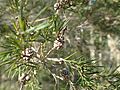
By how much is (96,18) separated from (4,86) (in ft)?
7.83

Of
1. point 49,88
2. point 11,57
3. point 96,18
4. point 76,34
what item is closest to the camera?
point 11,57

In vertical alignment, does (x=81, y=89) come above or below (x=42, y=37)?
below

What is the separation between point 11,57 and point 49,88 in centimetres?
319

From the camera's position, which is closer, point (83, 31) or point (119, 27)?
point (119, 27)

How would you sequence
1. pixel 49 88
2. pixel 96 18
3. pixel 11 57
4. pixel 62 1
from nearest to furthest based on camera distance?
pixel 11 57 → pixel 62 1 → pixel 96 18 → pixel 49 88

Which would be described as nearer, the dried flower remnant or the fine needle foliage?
the fine needle foliage

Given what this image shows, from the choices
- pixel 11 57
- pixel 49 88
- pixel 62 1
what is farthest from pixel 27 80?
pixel 49 88

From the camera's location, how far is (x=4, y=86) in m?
4.23

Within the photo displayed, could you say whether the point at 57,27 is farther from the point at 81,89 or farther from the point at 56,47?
the point at 81,89

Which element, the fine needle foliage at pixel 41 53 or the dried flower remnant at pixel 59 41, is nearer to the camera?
the fine needle foliage at pixel 41 53

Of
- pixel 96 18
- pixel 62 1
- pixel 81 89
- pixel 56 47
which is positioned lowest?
pixel 81 89

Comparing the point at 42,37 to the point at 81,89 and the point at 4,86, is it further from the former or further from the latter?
the point at 4,86

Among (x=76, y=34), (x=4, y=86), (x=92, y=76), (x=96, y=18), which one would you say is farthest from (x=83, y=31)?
(x=4, y=86)

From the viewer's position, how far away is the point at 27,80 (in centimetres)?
107
